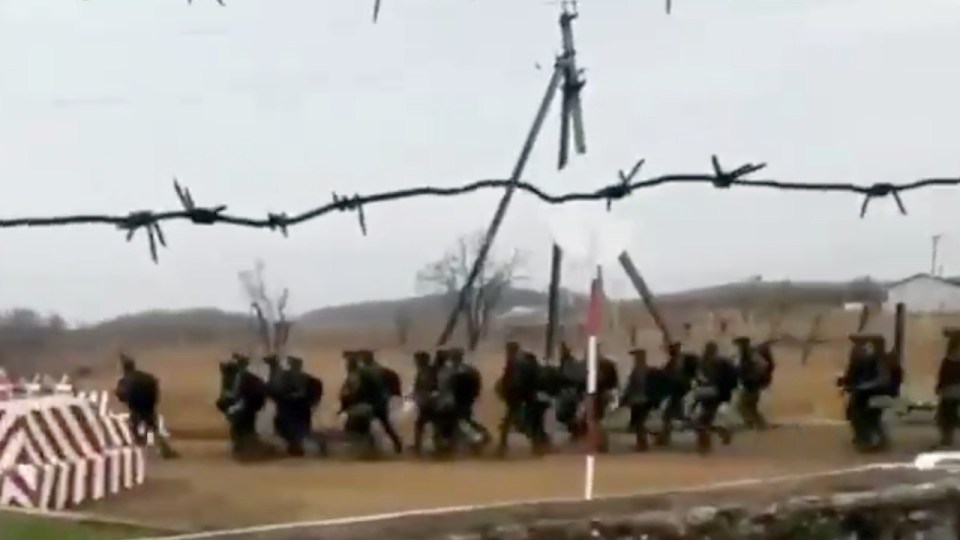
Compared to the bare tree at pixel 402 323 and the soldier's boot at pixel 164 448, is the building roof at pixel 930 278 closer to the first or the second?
the bare tree at pixel 402 323

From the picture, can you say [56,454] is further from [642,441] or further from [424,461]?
[642,441]

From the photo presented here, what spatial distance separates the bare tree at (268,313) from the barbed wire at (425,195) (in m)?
0.09

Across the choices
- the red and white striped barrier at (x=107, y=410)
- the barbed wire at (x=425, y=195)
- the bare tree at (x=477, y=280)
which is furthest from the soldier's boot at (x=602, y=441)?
the red and white striped barrier at (x=107, y=410)

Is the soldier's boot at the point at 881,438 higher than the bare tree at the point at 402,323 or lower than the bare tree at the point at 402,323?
lower

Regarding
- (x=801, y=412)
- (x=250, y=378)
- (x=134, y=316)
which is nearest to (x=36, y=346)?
(x=134, y=316)

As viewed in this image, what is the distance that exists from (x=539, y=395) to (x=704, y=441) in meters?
0.31

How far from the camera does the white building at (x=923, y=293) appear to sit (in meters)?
3.73

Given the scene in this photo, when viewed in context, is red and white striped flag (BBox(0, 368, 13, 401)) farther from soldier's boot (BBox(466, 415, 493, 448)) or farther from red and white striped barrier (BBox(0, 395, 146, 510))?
soldier's boot (BBox(466, 415, 493, 448))

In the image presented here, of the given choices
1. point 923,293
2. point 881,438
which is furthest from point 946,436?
point 923,293

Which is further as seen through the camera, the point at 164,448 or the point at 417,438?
the point at 417,438

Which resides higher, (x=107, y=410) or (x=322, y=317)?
(x=322, y=317)

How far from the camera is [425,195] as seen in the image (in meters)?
3.29

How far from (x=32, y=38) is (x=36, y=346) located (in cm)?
45

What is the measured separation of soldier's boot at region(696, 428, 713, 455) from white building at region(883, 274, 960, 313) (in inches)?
18.7
